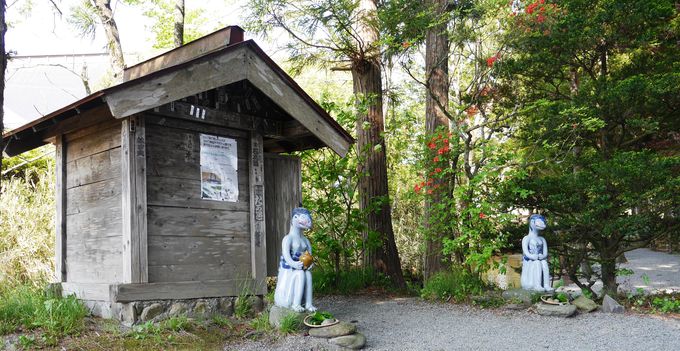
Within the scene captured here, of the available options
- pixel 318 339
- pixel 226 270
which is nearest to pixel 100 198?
pixel 226 270

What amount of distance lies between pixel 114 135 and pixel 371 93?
17.6ft

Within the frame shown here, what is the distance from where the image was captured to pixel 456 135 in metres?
8.94

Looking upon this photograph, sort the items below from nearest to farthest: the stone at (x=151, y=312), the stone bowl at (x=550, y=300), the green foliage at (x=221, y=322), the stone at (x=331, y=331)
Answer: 1. the stone at (x=331, y=331)
2. the stone at (x=151, y=312)
3. the green foliage at (x=221, y=322)
4. the stone bowl at (x=550, y=300)

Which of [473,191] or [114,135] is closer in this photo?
[114,135]

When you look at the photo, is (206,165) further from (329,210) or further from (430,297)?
(430,297)

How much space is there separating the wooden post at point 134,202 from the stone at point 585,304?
5.61 meters

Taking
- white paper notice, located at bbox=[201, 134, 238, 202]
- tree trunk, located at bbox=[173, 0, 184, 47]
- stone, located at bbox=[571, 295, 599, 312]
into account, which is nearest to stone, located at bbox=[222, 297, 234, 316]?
white paper notice, located at bbox=[201, 134, 238, 202]

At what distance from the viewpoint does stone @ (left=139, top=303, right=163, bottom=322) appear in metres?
5.90

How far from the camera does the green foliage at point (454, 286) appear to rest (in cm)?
879

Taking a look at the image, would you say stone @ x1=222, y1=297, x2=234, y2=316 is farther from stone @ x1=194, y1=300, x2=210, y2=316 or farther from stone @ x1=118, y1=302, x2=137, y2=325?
stone @ x1=118, y1=302, x2=137, y2=325

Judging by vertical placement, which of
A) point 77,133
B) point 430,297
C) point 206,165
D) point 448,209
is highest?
→ point 77,133

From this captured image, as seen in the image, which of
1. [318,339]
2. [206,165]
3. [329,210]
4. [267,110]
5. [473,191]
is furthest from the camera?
[329,210]

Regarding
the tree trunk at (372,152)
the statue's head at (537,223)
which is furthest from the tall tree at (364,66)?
the statue's head at (537,223)

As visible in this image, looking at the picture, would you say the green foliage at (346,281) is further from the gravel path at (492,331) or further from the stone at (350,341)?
the stone at (350,341)
